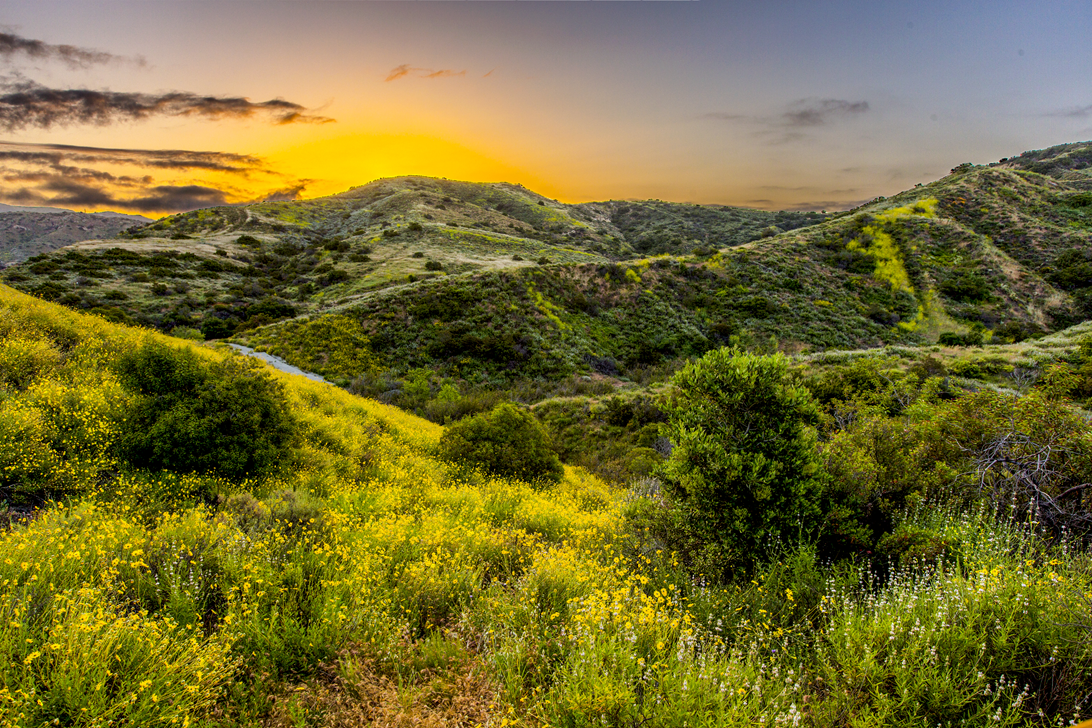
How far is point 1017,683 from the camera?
118 inches

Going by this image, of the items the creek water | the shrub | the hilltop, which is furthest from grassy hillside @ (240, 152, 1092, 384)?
the shrub

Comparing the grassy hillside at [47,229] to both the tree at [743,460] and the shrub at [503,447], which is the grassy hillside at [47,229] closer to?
the shrub at [503,447]

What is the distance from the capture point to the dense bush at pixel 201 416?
21.2 feet

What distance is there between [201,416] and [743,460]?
27.4ft

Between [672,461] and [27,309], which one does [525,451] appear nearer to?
[672,461]

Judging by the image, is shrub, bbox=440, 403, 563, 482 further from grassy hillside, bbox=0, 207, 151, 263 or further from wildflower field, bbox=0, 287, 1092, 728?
grassy hillside, bbox=0, 207, 151, 263

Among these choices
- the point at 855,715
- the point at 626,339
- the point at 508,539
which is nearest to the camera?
the point at 855,715

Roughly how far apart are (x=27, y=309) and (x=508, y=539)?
10975mm

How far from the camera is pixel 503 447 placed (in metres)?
11.8

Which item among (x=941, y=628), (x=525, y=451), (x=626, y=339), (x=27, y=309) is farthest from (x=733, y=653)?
(x=626, y=339)

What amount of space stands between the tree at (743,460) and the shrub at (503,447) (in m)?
5.85

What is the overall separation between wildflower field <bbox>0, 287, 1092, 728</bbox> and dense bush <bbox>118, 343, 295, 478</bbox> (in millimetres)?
242

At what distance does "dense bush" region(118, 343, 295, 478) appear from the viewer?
6473 mm

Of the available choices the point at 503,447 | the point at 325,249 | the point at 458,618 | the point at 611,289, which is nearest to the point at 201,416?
the point at 458,618
